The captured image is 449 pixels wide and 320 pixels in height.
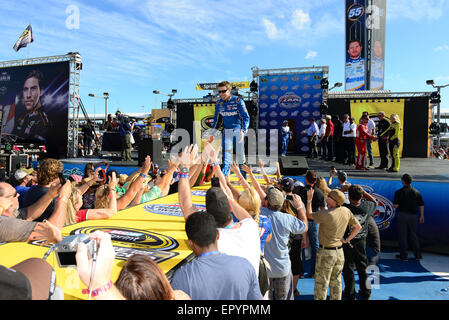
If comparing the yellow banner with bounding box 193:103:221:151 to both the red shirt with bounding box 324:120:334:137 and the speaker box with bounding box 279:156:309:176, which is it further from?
the speaker box with bounding box 279:156:309:176

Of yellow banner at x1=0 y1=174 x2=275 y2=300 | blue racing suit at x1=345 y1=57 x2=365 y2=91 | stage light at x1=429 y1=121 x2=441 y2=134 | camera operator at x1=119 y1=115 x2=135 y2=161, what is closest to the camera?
yellow banner at x1=0 y1=174 x2=275 y2=300

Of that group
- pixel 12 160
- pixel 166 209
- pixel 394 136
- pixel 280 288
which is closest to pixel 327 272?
pixel 280 288

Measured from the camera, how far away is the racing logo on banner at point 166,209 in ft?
10.5

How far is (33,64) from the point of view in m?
15.0

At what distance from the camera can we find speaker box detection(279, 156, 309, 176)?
294 inches

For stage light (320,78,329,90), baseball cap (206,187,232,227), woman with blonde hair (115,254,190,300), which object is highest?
stage light (320,78,329,90)

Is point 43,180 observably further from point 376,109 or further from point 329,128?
point 376,109

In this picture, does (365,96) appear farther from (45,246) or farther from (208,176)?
(45,246)

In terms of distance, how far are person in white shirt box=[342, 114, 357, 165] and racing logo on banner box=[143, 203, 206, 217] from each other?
7172 millimetres

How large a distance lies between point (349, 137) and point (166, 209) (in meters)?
7.75

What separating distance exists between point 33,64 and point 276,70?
42.3 ft

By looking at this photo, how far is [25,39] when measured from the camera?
1504cm

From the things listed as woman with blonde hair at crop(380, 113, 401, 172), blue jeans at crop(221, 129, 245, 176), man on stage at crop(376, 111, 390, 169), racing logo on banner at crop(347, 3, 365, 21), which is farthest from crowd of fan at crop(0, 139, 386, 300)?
racing logo on banner at crop(347, 3, 365, 21)
